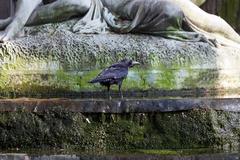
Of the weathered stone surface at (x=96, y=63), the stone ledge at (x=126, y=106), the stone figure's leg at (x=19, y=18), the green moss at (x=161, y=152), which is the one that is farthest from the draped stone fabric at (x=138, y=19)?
the green moss at (x=161, y=152)

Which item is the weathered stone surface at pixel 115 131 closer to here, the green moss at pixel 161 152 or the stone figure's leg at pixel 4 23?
the green moss at pixel 161 152

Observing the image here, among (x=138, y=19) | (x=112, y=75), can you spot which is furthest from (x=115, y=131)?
(x=138, y=19)

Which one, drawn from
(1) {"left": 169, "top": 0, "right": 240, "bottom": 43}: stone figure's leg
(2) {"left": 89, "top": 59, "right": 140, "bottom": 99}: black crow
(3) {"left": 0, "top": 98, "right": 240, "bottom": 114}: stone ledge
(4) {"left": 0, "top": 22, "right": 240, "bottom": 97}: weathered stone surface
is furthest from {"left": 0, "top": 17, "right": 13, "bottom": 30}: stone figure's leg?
(3) {"left": 0, "top": 98, "right": 240, "bottom": 114}: stone ledge

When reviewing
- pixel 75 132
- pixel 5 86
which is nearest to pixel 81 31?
pixel 5 86

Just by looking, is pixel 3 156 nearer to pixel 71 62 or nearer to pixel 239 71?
pixel 71 62

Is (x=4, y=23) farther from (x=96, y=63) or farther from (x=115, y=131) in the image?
(x=115, y=131)

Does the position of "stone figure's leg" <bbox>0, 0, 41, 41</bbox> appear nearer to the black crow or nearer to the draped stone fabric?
the draped stone fabric
